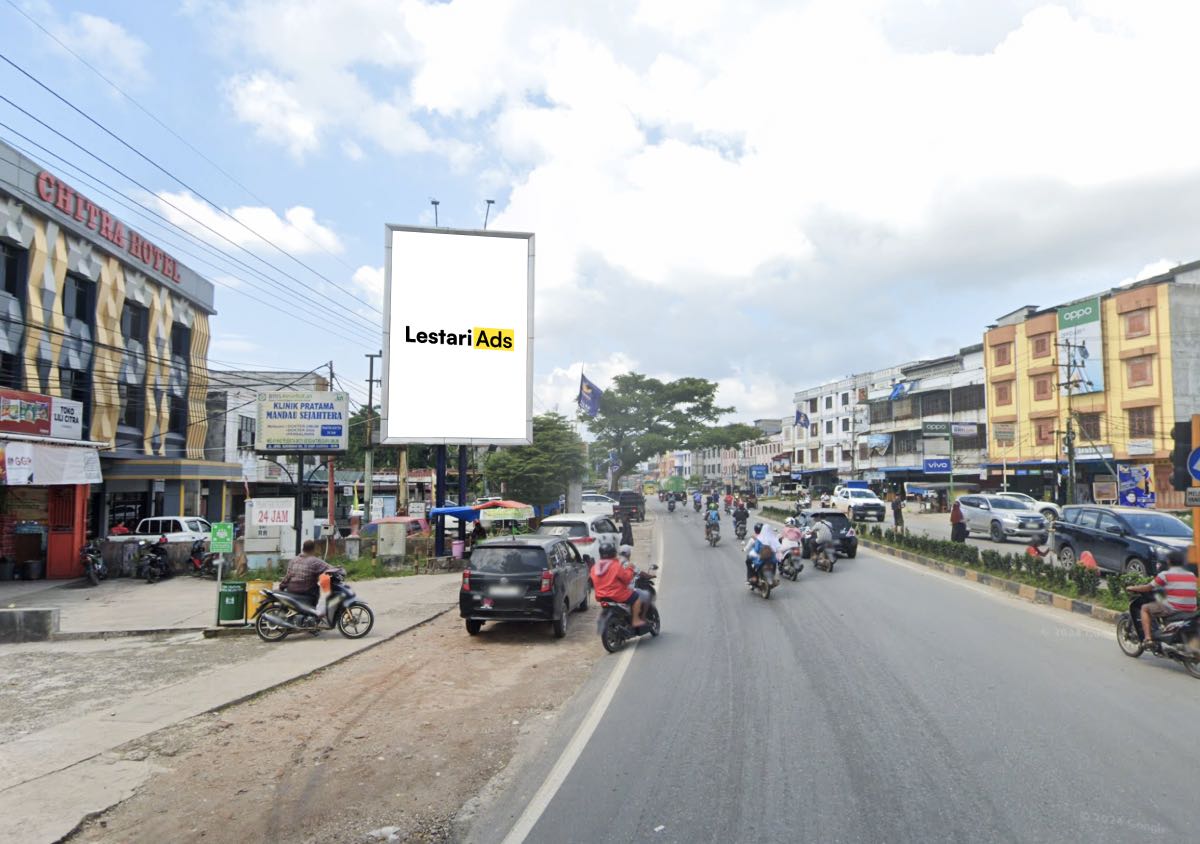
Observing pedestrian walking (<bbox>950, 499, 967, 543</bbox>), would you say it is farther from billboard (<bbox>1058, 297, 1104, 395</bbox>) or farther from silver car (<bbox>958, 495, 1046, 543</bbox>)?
billboard (<bbox>1058, 297, 1104, 395</bbox>)

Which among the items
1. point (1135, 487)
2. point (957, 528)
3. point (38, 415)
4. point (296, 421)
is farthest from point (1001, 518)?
point (38, 415)

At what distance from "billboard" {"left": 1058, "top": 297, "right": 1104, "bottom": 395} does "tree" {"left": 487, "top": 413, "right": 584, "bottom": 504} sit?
1204 inches

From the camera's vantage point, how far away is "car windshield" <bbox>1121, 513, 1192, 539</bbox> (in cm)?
1608

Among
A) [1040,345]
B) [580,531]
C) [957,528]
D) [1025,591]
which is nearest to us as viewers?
[1025,591]

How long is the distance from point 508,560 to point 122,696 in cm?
508

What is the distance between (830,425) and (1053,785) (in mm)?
76803

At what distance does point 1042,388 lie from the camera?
5034cm

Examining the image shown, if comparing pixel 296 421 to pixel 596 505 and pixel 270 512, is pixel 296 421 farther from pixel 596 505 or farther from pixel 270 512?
pixel 596 505

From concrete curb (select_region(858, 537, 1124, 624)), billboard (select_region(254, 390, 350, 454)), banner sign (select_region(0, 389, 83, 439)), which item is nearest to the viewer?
concrete curb (select_region(858, 537, 1124, 624))

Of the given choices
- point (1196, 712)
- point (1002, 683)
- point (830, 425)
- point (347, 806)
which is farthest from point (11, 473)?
point (830, 425)

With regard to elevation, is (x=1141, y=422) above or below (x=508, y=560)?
above

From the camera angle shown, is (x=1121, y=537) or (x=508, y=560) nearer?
(x=508, y=560)

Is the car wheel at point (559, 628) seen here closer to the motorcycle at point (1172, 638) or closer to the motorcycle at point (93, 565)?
the motorcycle at point (1172, 638)

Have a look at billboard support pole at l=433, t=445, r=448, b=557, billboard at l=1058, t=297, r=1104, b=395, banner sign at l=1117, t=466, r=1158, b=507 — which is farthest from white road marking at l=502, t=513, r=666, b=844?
billboard at l=1058, t=297, r=1104, b=395
